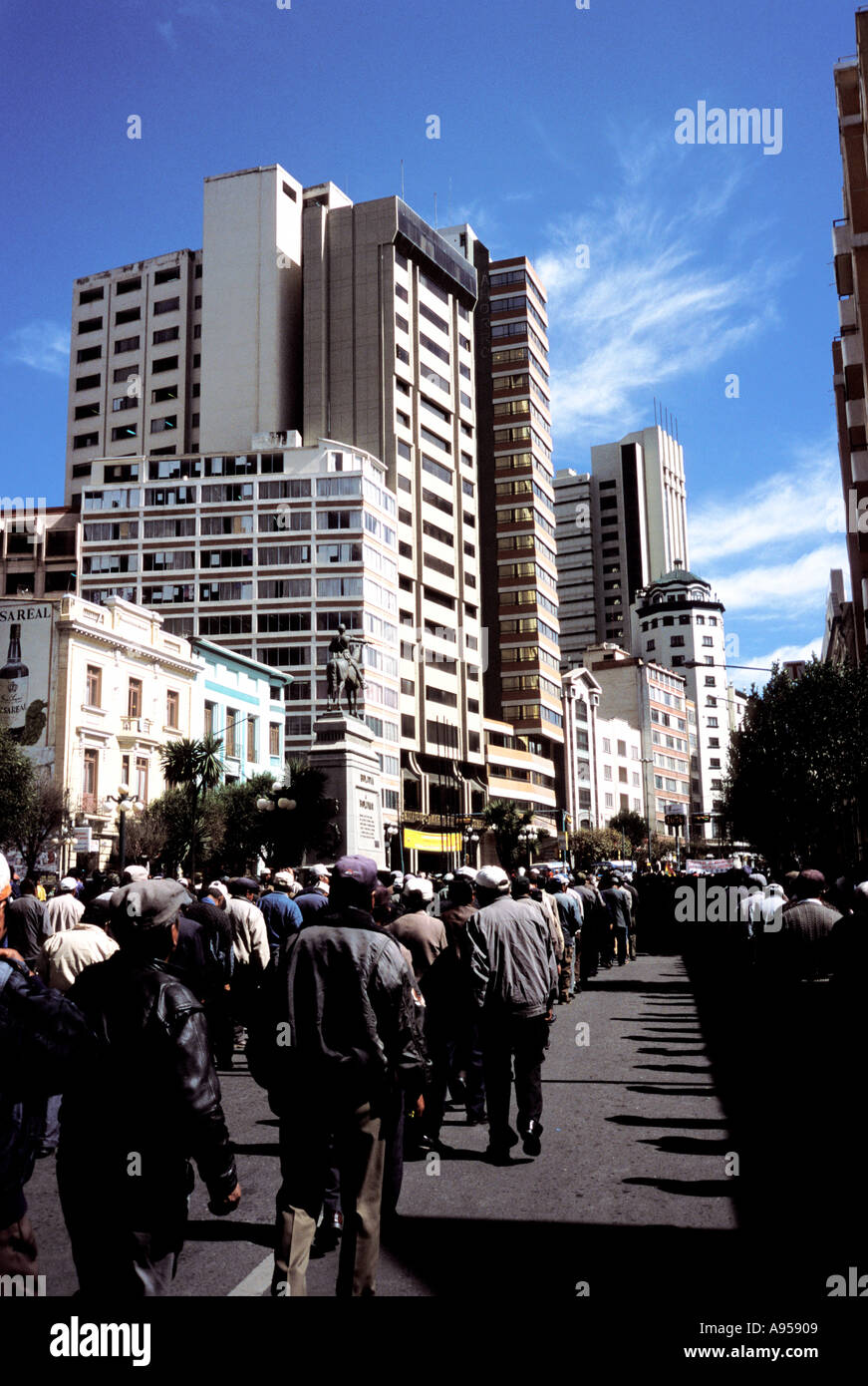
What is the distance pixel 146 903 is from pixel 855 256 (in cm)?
3820

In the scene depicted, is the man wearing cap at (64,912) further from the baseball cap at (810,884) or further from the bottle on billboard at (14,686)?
the bottle on billboard at (14,686)

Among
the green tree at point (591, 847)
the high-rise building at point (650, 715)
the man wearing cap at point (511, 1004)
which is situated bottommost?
the man wearing cap at point (511, 1004)

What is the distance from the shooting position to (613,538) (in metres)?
154

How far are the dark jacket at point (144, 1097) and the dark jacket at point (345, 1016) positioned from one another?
1.87 feet

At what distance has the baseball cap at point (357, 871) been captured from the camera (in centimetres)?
479

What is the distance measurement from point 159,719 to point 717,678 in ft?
339

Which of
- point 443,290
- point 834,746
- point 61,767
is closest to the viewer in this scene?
point 834,746

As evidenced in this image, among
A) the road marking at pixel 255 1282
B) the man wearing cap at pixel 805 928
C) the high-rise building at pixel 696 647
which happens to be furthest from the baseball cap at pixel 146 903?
the high-rise building at pixel 696 647

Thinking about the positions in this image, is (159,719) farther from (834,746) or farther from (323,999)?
(323,999)

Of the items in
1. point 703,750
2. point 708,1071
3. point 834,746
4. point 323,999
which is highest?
point 703,750

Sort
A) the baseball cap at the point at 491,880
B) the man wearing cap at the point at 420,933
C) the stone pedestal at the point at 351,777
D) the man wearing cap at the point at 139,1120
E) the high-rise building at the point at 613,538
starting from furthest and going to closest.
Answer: the high-rise building at the point at 613,538 < the stone pedestal at the point at 351,777 < the man wearing cap at the point at 420,933 < the baseball cap at the point at 491,880 < the man wearing cap at the point at 139,1120

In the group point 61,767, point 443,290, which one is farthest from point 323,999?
point 443,290

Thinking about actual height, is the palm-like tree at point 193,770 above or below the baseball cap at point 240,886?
above

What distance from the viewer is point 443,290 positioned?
87.1 m
